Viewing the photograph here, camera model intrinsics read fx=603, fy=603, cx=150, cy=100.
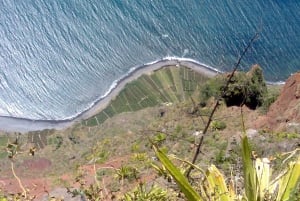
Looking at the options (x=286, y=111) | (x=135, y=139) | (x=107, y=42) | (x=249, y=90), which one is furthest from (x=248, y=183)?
(x=107, y=42)

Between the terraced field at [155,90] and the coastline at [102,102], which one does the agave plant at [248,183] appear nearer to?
the coastline at [102,102]

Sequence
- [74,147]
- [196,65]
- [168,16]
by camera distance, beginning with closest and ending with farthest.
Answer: [74,147]
[196,65]
[168,16]

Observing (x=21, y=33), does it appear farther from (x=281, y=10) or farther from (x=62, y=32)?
(x=281, y=10)

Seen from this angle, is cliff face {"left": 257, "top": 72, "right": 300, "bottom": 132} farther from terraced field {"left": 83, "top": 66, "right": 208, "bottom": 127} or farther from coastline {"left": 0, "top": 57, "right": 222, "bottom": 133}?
terraced field {"left": 83, "top": 66, "right": 208, "bottom": 127}

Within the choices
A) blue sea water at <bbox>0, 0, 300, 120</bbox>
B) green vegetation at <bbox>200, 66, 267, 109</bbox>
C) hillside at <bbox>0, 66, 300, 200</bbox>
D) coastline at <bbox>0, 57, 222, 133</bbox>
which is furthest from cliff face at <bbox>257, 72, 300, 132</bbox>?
blue sea water at <bbox>0, 0, 300, 120</bbox>

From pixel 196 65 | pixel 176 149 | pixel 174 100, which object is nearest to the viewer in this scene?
pixel 176 149

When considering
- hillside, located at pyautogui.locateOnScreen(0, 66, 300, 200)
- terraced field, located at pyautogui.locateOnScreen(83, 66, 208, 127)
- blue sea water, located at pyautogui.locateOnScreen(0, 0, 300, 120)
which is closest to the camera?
hillside, located at pyautogui.locateOnScreen(0, 66, 300, 200)

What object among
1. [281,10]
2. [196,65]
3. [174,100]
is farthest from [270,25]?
[174,100]

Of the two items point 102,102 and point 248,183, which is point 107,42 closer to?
point 102,102
